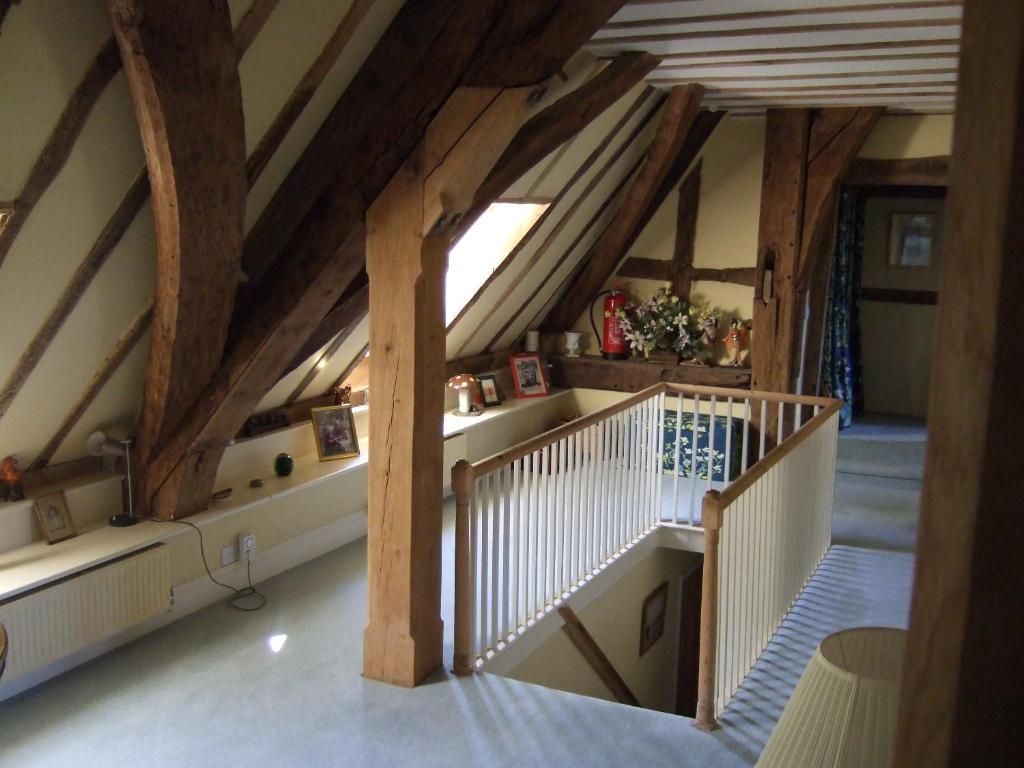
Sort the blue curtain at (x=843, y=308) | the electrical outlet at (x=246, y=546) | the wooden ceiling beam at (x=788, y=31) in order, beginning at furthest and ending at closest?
the blue curtain at (x=843, y=308) < the electrical outlet at (x=246, y=546) < the wooden ceiling beam at (x=788, y=31)

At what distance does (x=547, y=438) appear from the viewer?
13.8ft

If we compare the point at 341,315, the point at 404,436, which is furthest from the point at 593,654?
the point at 341,315

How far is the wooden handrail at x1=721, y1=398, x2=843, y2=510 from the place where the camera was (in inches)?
147

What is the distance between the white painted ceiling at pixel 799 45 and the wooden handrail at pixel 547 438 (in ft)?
5.64

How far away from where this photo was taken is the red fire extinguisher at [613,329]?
7105 millimetres

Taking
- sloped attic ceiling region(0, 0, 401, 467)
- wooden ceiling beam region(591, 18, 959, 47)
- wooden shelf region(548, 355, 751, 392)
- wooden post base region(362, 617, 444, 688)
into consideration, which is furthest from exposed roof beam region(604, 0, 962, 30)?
wooden shelf region(548, 355, 751, 392)

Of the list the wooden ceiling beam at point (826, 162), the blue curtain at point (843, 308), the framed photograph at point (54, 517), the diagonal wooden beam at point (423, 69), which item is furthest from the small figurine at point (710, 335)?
the framed photograph at point (54, 517)

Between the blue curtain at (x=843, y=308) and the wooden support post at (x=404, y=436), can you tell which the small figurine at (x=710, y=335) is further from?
the wooden support post at (x=404, y=436)

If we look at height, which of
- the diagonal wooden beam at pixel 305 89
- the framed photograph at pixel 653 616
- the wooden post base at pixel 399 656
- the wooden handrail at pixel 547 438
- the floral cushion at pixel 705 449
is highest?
the diagonal wooden beam at pixel 305 89

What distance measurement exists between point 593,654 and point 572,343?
2.94m

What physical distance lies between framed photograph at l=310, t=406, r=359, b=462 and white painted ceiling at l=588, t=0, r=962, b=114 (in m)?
2.35

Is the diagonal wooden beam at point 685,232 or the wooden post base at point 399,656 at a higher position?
the diagonal wooden beam at point 685,232

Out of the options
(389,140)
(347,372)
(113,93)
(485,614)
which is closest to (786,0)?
(389,140)

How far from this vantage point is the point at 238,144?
118 inches
